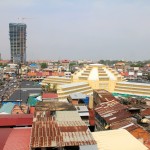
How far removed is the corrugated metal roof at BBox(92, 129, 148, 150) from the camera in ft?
59.4

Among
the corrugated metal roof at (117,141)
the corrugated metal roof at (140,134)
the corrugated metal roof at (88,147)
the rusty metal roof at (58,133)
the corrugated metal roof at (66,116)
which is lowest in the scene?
the corrugated metal roof at (140,134)

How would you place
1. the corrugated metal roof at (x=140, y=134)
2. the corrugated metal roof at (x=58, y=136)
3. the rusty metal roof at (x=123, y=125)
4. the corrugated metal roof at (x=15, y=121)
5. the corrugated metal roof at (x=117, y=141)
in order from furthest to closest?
1. the corrugated metal roof at (x=15, y=121)
2. the rusty metal roof at (x=123, y=125)
3. the corrugated metal roof at (x=140, y=134)
4. the corrugated metal roof at (x=117, y=141)
5. the corrugated metal roof at (x=58, y=136)

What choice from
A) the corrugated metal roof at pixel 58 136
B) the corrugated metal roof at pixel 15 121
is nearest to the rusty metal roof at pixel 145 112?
the corrugated metal roof at pixel 58 136

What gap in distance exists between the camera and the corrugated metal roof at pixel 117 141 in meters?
18.1

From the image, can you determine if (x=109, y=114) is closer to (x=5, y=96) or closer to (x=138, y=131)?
(x=138, y=131)

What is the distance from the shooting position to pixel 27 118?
26.0m

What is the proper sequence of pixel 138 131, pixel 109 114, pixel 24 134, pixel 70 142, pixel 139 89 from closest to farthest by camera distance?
pixel 70 142 < pixel 24 134 < pixel 138 131 < pixel 109 114 < pixel 139 89

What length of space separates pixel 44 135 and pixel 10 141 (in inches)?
110

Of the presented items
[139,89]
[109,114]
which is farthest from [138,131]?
[139,89]

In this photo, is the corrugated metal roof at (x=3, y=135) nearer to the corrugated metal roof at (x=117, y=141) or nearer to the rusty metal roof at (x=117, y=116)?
the corrugated metal roof at (x=117, y=141)

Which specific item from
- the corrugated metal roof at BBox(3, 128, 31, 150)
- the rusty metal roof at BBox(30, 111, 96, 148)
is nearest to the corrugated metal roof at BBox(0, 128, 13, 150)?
the corrugated metal roof at BBox(3, 128, 31, 150)

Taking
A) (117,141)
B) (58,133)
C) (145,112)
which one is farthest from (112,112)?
(58,133)

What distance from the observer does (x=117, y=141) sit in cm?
1928

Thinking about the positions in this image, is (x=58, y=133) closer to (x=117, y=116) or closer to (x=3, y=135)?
(x=3, y=135)
